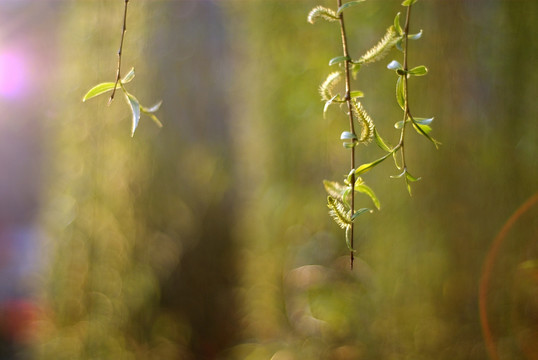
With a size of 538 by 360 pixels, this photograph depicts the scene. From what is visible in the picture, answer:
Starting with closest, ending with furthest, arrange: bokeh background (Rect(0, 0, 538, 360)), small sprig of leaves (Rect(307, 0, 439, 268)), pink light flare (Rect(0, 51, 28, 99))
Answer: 1. small sprig of leaves (Rect(307, 0, 439, 268))
2. bokeh background (Rect(0, 0, 538, 360))
3. pink light flare (Rect(0, 51, 28, 99))

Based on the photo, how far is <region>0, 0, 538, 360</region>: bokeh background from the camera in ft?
3.20

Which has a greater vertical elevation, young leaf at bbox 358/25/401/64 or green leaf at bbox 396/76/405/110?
young leaf at bbox 358/25/401/64

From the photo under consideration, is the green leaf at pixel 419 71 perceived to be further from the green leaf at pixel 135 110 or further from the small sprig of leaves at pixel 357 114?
the green leaf at pixel 135 110

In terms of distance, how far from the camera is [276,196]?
136 centimetres

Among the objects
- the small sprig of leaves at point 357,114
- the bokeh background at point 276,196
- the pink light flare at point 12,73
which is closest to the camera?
the small sprig of leaves at point 357,114

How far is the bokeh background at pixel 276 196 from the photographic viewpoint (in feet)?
3.20

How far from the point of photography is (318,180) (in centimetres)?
126

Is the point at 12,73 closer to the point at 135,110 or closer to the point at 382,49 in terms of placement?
the point at 135,110

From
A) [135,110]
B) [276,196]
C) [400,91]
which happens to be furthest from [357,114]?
[276,196]

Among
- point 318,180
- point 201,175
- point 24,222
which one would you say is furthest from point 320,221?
point 24,222

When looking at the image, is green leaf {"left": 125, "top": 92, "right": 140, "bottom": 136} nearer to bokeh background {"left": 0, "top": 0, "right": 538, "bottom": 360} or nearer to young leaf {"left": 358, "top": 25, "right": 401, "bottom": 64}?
young leaf {"left": 358, "top": 25, "right": 401, "bottom": 64}

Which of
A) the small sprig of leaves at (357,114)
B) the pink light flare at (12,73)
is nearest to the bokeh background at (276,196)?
the small sprig of leaves at (357,114)

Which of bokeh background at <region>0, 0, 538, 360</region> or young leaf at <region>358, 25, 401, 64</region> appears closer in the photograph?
young leaf at <region>358, 25, 401, 64</region>

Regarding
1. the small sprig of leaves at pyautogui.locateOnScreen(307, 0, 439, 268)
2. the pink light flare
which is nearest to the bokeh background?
the small sprig of leaves at pyautogui.locateOnScreen(307, 0, 439, 268)
